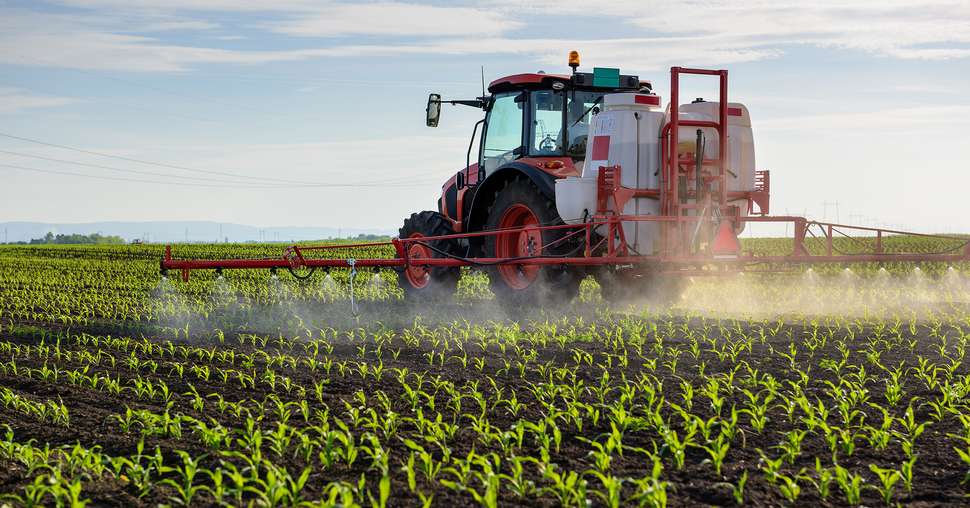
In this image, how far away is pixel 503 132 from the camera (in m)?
11.8

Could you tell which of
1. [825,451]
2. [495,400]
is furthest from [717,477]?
[495,400]

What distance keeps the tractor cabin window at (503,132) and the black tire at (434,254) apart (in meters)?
1.20

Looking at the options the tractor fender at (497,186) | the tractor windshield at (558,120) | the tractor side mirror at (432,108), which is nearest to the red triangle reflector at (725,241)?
the tractor fender at (497,186)

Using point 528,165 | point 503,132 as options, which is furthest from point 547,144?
point 503,132

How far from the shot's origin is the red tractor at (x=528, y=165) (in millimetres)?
10703

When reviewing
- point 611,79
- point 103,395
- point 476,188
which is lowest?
point 103,395

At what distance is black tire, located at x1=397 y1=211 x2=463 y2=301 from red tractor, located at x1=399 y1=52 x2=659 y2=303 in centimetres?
47

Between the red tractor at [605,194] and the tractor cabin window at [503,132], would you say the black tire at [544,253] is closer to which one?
the red tractor at [605,194]

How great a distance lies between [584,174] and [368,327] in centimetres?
292

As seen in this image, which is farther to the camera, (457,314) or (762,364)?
(457,314)

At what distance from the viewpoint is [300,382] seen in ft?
23.8

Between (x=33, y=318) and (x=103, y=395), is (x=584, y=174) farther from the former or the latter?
(x=33, y=318)

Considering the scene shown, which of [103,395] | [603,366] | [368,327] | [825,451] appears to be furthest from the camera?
[368,327]

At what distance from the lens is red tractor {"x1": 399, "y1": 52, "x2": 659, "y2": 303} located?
10.7 meters
